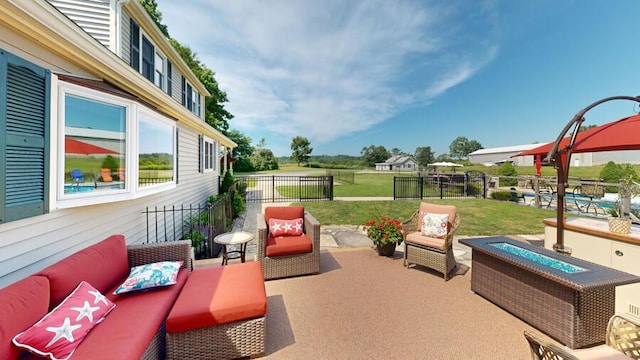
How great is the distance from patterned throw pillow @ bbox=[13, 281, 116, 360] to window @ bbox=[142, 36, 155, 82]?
239 inches

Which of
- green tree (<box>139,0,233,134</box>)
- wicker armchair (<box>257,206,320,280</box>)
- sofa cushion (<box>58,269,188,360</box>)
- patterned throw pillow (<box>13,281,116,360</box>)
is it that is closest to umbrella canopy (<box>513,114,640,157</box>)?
wicker armchair (<box>257,206,320,280</box>)

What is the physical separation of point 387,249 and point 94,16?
24.4 feet

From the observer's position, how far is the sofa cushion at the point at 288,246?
3848 mm

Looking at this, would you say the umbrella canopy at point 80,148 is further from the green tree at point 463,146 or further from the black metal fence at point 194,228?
the green tree at point 463,146

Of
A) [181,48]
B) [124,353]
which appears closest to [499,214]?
[124,353]

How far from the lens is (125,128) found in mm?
3428

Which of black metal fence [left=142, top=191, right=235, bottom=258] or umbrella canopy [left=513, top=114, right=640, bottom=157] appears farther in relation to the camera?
black metal fence [left=142, top=191, right=235, bottom=258]

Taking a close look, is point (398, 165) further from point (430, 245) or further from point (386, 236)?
point (430, 245)

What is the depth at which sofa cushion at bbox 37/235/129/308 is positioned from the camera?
1.90 meters

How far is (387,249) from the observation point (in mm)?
4797

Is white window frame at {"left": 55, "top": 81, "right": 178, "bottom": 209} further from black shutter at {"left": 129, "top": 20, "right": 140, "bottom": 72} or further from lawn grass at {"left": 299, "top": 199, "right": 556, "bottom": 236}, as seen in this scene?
lawn grass at {"left": 299, "top": 199, "right": 556, "bottom": 236}

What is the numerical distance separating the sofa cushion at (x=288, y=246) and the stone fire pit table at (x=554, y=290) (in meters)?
2.50

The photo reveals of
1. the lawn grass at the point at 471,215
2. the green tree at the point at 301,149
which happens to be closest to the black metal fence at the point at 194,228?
the lawn grass at the point at 471,215

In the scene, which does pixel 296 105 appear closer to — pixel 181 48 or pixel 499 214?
pixel 181 48
